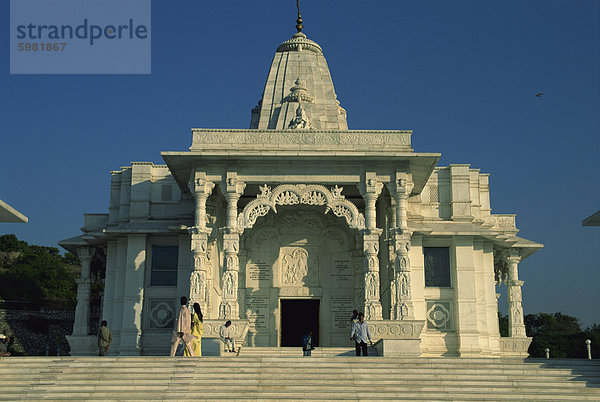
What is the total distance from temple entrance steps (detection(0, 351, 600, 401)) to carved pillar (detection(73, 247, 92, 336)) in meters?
10.6

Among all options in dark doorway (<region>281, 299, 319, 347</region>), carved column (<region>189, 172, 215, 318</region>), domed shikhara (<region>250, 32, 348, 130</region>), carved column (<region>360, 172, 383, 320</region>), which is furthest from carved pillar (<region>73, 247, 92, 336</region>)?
carved column (<region>360, 172, 383, 320</region>)

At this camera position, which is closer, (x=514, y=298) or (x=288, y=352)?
(x=288, y=352)

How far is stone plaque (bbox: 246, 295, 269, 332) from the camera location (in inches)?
1069

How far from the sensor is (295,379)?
1684 centimetres

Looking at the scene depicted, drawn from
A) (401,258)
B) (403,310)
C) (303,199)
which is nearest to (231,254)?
(303,199)

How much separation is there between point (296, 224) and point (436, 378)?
12245mm

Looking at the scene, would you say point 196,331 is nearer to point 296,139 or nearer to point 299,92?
point 296,139

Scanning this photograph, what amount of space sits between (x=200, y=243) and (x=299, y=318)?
626 cm

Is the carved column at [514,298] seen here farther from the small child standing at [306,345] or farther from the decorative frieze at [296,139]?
the small child standing at [306,345]

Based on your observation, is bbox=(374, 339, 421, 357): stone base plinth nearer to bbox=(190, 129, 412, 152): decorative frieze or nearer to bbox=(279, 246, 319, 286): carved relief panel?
bbox=(279, 246, 319, 286): carved relief panel

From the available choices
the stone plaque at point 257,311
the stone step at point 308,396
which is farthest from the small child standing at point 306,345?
the stone plaque at point 257,311

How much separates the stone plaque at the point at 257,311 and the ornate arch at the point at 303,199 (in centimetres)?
486

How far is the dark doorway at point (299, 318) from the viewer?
27.6m

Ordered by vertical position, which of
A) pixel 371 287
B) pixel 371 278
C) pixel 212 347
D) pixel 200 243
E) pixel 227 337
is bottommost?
pixel 212 347
